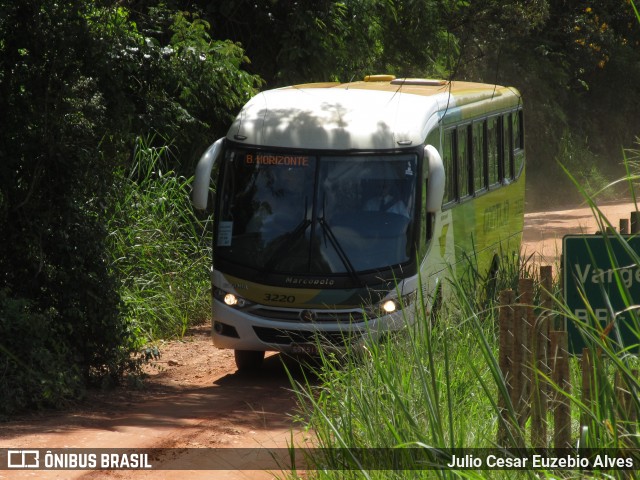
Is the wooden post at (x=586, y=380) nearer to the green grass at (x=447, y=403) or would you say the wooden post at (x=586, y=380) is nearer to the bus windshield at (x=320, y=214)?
the green grass at (x=447, y=403)

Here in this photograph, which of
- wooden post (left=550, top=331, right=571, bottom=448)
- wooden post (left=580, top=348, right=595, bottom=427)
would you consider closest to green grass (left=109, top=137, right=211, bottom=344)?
wooden post (left=550, top=331, right=571, bottom=448)

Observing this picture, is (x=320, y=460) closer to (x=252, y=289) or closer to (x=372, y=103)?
(x=252, y=289)

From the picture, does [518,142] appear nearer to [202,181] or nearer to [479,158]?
[479,158]

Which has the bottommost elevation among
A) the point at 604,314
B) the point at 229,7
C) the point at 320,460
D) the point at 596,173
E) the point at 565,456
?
the point at 596,173

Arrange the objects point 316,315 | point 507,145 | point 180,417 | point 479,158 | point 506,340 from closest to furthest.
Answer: point 506,340, point 180,417, point 316,315, point 479,158, point 507,145

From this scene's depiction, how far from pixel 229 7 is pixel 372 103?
6.39 m

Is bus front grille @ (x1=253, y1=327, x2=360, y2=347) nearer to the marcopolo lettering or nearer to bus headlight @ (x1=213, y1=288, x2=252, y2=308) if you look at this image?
bus headlight @ (x1=213, y1=288, x2=252, y2=308)

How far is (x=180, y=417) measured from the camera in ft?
30.2

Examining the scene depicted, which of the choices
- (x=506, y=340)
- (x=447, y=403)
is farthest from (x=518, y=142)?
(x=506, y=340)

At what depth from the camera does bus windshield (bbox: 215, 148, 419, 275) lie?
1090cm

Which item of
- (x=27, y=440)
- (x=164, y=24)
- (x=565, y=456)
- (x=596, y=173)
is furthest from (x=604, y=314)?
(x=596, y=173)

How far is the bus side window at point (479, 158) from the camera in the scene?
45.4ft

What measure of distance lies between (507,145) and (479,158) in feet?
6.37

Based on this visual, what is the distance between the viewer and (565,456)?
16.7 feet
